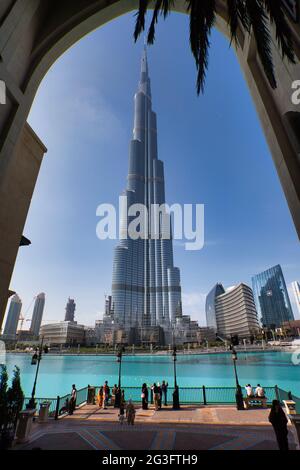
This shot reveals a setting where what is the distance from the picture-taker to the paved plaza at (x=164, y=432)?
8.12 metres

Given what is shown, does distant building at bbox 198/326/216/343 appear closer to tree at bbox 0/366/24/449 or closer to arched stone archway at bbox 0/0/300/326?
tree at bbox 0/366/24/449

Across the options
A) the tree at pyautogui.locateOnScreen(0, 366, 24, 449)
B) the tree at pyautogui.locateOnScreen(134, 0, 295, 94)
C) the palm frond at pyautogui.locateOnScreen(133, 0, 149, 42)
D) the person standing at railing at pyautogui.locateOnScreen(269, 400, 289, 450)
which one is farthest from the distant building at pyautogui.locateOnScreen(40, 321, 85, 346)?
the tree at pyautogui.locateOnScreen(134, 0, 295, 94)

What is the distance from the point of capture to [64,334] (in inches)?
5399

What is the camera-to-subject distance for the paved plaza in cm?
812

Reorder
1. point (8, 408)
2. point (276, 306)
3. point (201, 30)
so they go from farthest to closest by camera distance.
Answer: point (276, 306), point (8, 408), point (201, 30)

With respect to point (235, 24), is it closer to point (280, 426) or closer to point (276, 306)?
point (280, 426)

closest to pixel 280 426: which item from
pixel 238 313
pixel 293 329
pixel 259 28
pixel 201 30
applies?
pixel 259 28

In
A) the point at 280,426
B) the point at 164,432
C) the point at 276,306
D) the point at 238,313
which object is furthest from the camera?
the point at 276,306

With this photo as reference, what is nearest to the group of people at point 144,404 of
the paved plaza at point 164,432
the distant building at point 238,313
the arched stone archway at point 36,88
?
the paved plaza at point 164,432

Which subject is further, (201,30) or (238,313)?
(238,313)

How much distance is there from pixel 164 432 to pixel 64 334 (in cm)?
14571
